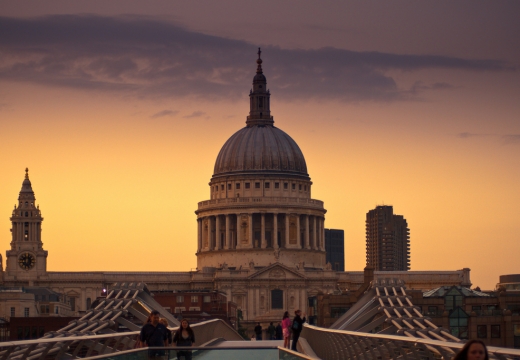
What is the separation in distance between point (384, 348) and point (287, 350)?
8.63 ft

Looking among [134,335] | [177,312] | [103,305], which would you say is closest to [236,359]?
[134,335]

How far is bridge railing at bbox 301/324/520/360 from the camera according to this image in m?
28.2

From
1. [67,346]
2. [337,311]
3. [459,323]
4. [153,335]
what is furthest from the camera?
[337,311]

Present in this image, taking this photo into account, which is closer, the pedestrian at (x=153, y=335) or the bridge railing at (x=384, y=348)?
the bridge railing at (x=384, y=348)

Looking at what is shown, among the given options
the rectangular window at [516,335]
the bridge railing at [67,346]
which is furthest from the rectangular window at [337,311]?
the bridge railing at [67,346]

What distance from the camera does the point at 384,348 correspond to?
35.6 metres

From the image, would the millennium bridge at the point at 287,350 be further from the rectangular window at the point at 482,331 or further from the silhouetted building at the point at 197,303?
the silhouetted building at the point at 197,303

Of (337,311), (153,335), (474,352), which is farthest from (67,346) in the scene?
(337,311)

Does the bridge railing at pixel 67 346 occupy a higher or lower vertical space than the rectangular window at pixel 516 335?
lower

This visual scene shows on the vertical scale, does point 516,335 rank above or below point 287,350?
above

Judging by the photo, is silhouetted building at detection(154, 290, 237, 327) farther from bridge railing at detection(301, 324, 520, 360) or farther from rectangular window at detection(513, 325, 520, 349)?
bridge railing at detection(301, 324, 520, 360)

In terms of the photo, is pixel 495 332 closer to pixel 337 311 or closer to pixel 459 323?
pixel 459 323

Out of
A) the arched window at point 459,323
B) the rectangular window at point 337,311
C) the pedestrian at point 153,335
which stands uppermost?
the rectangular window at point 337,311

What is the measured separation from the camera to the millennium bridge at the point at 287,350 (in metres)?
31.1
